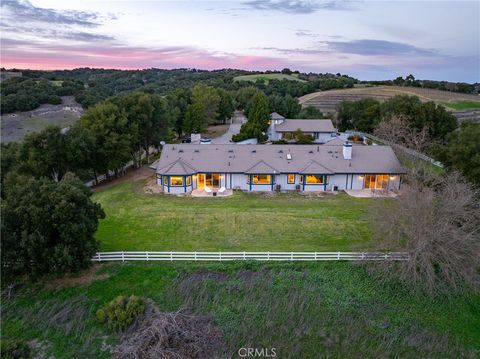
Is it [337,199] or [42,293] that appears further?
[337,199]

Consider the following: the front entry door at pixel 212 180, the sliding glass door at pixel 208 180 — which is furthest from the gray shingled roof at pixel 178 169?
the front entry door at pixel 212 180

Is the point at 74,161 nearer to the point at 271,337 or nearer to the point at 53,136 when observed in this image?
the point at 53,136

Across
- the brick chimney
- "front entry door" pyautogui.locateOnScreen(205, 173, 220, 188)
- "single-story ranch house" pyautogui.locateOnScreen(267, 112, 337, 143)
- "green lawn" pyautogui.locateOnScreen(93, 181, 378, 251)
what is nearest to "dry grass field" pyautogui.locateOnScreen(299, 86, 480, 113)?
"single-story ranch house" pyautogui.locateOnScreen(267, 112, 337, 143)

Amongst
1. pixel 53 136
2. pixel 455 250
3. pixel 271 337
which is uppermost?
pixel 53 136

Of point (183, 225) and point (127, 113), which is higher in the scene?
point (127, 113)

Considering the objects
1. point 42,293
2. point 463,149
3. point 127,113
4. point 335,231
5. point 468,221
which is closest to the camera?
point 42,293

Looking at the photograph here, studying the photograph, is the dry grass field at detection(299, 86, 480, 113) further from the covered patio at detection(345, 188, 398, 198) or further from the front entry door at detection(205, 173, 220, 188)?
the front entry door at detection(205, 173, 220, 188)

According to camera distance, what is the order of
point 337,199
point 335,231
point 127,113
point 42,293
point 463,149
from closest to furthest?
point 42,293, point 335,231, point 463,149, point 337,199, point 127,113

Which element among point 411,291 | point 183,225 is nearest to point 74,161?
point 183,225
